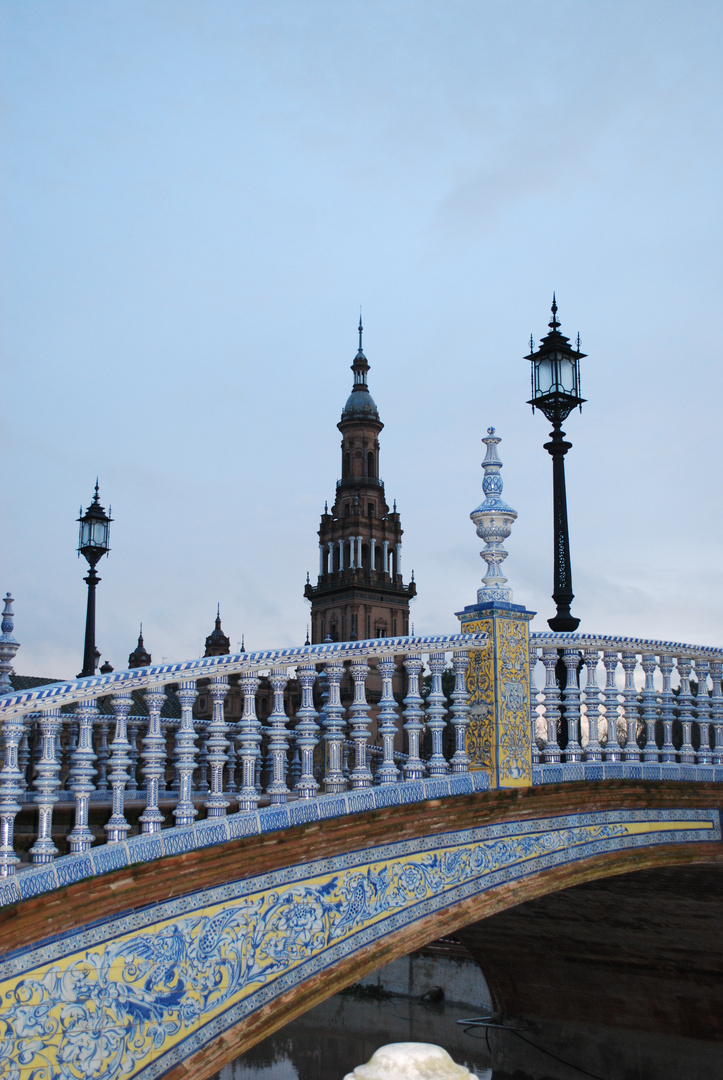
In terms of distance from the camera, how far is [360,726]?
6969 millimetres

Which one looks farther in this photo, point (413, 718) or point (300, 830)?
point (413, 718)

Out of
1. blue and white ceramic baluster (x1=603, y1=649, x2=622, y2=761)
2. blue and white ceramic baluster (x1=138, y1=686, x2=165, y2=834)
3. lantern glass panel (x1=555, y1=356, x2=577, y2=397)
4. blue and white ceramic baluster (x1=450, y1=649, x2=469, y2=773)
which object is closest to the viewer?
blue and white ceramic baluster (x1=138, y1=686, x2=165, y2=834)

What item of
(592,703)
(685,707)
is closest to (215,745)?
(592,703)

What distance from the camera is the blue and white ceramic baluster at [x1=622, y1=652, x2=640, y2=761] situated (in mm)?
8859

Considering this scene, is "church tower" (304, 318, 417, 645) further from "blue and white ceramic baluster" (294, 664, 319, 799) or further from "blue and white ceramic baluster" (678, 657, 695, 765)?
"blue and white ceramic baluster" (294, 664, 319, 799)

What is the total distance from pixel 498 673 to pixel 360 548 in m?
59.7

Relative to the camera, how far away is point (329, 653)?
6973mm

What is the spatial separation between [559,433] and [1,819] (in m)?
6.34

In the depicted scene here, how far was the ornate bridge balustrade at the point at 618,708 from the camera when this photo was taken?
27.3 feet

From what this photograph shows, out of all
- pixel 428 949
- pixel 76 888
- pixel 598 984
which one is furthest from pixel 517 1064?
pixel 76 888

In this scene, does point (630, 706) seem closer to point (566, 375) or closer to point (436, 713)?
point (436, 713)

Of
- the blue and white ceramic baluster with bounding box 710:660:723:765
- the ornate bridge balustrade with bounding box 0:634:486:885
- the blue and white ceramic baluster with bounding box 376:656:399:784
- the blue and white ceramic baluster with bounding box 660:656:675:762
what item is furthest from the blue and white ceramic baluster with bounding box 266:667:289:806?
the blue and white ceramic baluster with bounding box 710:660:723:765

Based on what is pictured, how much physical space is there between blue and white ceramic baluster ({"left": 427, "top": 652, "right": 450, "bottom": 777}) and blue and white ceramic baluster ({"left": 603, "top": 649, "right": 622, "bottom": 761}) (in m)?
1.85

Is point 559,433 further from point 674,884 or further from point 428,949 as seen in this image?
point 428,949
